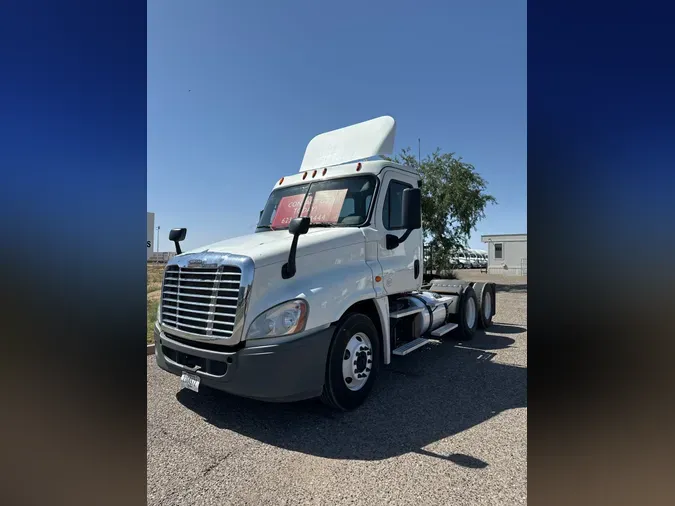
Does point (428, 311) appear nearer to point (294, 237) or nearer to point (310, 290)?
point (310, 290)

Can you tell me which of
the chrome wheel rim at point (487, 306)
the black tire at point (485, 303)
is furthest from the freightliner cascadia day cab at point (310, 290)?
the chrome wheel rim at point (487, 306)

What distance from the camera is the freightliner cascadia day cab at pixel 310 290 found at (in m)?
3.42

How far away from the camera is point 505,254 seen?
3303cm

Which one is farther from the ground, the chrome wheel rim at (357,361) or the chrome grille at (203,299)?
the chrome grille at (203,299)

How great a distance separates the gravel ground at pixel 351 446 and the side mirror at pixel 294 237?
152 cm

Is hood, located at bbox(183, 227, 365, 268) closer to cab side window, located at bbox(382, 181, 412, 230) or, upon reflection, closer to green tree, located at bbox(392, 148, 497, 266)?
cab side window, located at bbox(382, 181, 412, 230)

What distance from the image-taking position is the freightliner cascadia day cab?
342 cm

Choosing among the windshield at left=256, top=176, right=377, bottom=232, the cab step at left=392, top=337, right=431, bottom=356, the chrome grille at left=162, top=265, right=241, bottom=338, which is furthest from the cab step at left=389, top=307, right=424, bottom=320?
the chrome grille at left=162, top=265, right=241, bottom=338

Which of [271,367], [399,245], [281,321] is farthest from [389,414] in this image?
[399,245]

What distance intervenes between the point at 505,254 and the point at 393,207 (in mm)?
31340

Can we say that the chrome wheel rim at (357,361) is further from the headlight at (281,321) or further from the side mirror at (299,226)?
the side mirror at (299,226)
